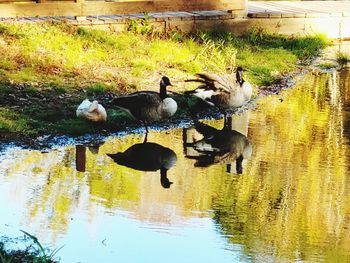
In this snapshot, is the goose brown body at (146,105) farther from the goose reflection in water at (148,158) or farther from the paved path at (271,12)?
the paved path at (271,12)

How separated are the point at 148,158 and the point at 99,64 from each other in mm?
5088

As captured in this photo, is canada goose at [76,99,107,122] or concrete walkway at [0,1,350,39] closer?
canada goose at [76,99,107,122]

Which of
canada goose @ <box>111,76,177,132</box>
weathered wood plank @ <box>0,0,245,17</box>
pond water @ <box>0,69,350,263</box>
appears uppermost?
weathered wood plank @ <box>0,0,245,17</box>

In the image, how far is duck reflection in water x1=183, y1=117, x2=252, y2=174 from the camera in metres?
11.9

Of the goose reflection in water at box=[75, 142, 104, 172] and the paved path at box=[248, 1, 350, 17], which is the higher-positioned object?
the paved path at box=[248, 1, 350, 17]

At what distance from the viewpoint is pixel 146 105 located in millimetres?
12961

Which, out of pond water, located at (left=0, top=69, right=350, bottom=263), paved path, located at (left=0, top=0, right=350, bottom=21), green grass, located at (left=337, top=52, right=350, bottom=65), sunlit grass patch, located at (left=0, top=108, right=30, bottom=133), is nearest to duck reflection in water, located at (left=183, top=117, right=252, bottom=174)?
pond water, located at (left=0, top=69, right=350, bottom=263)

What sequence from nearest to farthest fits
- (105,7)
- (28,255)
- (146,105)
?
(28,255), (146,105), (105,7)

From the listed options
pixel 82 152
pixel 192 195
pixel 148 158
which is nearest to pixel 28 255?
pixel 192 195

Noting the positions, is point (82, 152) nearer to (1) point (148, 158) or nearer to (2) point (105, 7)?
(1) point (148, 158)

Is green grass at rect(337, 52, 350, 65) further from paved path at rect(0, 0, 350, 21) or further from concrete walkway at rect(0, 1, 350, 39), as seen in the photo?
paved path at rect(0, 0, 350, 21)

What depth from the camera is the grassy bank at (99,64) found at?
1325 cm

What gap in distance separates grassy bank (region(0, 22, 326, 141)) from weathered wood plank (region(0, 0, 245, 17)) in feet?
2.21

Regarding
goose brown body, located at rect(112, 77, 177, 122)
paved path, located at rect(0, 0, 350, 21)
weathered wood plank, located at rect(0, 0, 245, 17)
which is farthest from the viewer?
paved path, located at rect(0, 0, 350, 21)
